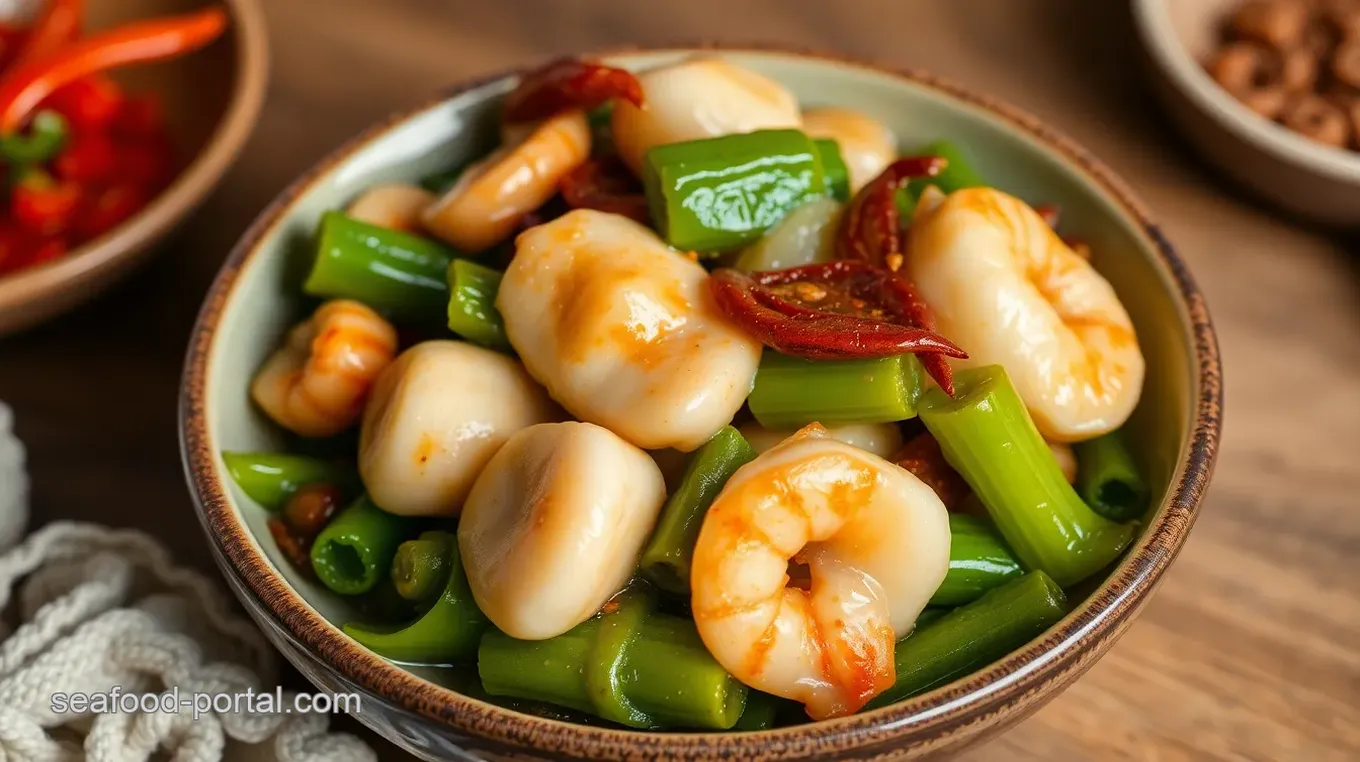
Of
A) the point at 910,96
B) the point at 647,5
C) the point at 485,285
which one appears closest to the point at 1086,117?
the point at 910,96

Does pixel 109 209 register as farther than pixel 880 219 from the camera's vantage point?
Yes

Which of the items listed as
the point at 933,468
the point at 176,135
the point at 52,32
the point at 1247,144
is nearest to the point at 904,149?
the point at 933,468

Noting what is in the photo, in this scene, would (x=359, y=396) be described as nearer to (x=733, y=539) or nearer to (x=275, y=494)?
(x=275, y=494)

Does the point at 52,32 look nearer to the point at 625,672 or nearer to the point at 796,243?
the point at 796,243

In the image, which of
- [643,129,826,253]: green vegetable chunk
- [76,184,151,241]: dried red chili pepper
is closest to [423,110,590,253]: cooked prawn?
[643,129,826,253]: green vegetable chunk

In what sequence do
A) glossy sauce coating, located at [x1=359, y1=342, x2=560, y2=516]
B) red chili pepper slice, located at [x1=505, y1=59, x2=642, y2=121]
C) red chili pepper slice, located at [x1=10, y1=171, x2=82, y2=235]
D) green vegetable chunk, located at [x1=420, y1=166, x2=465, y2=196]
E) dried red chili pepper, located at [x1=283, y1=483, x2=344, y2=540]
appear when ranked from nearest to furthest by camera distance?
glossy sauce coating, located at [x1=359, y1=342, x2=560, y2=516] < dried red chili pepper, located at [x1=283, y1=483, x2=344, y2=540] < red chili pepper slice, located at [x1=505, y1=59, x2=642, y2=121] < green vegetable chunk, located at [x1=420, y1=166, x2=465, y2=196] < red chili pepper slice, located at [x1=10, y1=171, x2=82, y2=235]

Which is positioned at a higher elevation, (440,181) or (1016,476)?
(440,181)

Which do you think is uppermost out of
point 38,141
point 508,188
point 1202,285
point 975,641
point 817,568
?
point 508,188

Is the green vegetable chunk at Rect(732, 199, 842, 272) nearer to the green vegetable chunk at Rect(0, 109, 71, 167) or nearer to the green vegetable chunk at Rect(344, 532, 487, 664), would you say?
the green vegetable chunk at Rect(344, 532, 487, 664)
